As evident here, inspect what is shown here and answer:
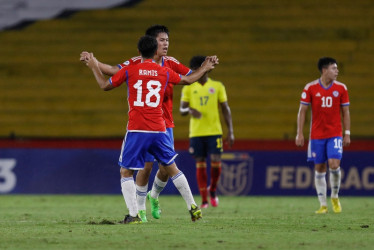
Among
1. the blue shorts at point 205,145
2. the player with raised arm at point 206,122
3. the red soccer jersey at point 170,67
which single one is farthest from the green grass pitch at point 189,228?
the red soccer jersey at point 170,67

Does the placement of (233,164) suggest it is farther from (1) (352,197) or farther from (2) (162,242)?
(2) (162,242)

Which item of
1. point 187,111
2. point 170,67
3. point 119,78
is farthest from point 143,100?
point 187,111

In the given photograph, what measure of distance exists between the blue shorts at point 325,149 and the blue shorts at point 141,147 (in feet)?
11.2

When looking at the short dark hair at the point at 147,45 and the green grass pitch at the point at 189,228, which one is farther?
the short dark hair at the point at 147,45

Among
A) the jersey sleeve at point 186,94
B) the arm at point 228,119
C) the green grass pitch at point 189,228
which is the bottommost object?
A: the green grass pitch at point 189,228

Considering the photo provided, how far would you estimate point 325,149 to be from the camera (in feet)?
36.6

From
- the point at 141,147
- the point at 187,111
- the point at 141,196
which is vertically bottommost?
the point at 141,196

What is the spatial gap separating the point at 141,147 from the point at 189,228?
37.3 inches

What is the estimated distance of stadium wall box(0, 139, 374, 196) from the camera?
15594 mm

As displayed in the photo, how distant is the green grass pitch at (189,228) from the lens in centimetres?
650

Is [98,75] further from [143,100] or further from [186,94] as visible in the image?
[186,94]

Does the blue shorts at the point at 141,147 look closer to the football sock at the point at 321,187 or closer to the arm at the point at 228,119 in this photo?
the football sock at the point at 321,187

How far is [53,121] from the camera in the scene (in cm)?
1855

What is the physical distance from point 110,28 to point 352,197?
7536mm
